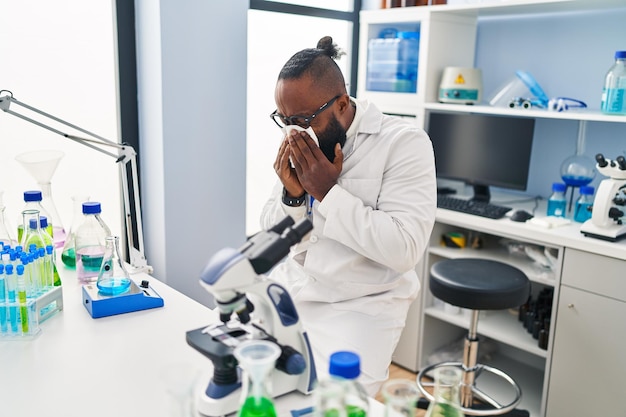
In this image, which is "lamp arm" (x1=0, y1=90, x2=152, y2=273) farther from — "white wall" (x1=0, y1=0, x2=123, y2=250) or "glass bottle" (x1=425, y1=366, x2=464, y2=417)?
"glass bottle" (x1=425, y1=366, x2=464, y2=417)

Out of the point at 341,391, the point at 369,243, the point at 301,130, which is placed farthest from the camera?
the point at 301,130

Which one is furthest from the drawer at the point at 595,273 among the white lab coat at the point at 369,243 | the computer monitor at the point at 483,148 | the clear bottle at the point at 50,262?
the clear bottle at the point at 50,262

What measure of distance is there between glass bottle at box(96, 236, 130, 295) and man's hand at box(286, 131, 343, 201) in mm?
552

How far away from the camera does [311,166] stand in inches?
63.6

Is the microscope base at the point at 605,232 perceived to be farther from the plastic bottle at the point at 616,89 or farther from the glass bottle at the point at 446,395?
the glass bottle at the point at 446,395

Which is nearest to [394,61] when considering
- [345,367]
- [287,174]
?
[287,174]

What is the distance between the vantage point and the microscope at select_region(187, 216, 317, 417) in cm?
99

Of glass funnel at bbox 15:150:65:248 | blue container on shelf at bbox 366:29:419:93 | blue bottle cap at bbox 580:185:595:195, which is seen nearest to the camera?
glass funnel at bbox 15:150:65:248

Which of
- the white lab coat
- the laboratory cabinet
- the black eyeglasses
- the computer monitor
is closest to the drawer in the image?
the laboratory cabinet

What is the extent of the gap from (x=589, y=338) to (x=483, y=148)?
975 millimetres

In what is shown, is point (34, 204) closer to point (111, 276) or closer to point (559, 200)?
point (111, 276)

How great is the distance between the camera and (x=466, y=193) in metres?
3.05

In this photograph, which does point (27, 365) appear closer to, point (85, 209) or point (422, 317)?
point (85, 209)

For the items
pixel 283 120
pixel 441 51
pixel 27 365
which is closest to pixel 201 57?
pixel 283 120
